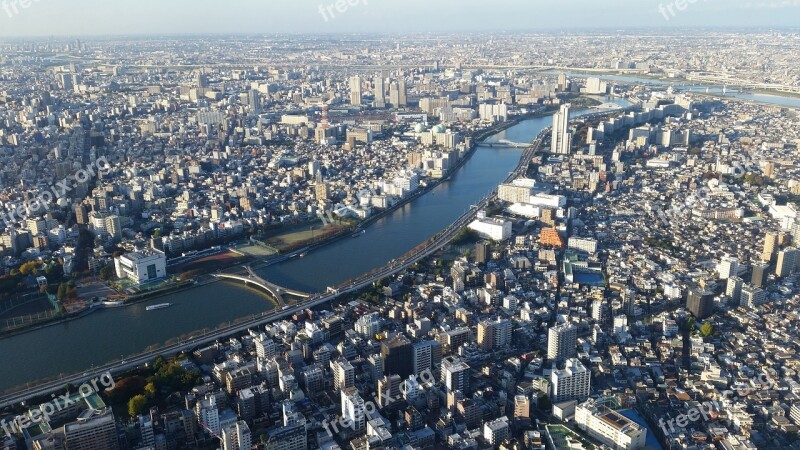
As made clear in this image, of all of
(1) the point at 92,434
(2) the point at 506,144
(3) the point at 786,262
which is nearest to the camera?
(1) the point at 92,434

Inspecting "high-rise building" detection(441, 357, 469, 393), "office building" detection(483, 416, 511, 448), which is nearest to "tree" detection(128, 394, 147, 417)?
"high-rise building" detection(441, 357, 469, 393)

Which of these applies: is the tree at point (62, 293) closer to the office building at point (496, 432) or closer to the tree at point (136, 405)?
the tree at point (136, 405)

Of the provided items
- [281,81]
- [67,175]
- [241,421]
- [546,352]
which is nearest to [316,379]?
[241,421]

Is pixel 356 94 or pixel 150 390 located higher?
pixel 356 94

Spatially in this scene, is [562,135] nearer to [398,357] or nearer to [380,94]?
[380,94]

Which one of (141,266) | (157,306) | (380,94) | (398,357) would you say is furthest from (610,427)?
(380,94)
